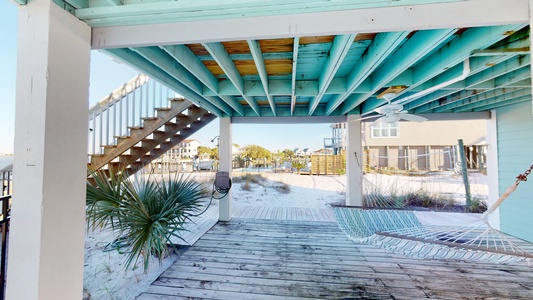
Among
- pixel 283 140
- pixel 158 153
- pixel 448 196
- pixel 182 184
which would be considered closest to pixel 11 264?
pixel 182 184

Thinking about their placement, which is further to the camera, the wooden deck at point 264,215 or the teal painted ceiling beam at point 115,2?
the wooden deck at point 264,215

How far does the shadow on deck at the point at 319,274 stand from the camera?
2.13 metres

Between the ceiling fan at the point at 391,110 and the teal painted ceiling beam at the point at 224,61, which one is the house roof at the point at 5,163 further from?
the ceiling fan at the point at 391,110

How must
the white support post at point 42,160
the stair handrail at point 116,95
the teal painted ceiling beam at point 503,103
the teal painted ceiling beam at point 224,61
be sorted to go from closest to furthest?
the white support post at point 42,160, the teal painted ceiling beam at point 224,61, the teal painted ceiling beam at point 503,103, the stair handrail at point 116,95

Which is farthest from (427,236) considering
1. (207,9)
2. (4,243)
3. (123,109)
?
(123,109)

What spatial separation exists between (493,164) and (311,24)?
5027 mm

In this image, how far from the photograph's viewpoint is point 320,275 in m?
2.45

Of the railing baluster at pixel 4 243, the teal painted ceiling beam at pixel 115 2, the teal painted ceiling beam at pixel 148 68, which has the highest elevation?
the teal painted ceiling beam at pixel 148 68

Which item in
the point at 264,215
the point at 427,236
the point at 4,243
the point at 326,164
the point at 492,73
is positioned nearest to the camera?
the point at 4,243

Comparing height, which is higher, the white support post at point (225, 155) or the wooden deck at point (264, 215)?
the white support post at point (225, 155)

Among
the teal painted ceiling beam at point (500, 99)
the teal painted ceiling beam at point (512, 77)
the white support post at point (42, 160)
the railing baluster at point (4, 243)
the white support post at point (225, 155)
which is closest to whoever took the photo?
the white support post at point (42, 160)

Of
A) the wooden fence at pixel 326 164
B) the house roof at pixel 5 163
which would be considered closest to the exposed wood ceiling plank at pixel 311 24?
the house roof at pixel 5 163

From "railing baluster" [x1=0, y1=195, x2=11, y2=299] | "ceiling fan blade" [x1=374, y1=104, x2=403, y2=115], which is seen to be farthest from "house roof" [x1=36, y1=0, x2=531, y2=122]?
"railing baluster" [x1=0, y1=195, x2=11, y2=299]

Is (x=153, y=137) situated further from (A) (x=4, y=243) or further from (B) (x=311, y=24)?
(B) (x=311, y=24)
